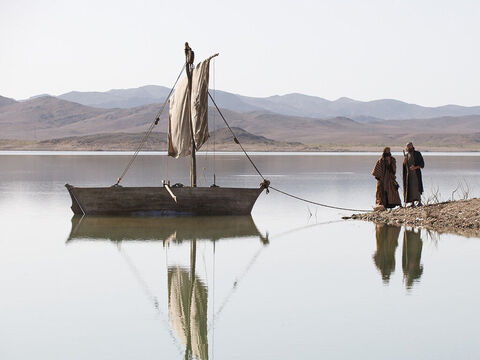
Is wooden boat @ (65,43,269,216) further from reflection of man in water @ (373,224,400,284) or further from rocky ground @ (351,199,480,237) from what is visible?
reflection of man in water @ (373,224,400,284)

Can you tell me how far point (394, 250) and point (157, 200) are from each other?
5726 millimetres

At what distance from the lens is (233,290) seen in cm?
937

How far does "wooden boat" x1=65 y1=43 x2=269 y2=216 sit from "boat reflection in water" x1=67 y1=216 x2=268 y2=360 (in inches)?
8.9

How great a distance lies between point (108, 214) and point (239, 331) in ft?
31.5

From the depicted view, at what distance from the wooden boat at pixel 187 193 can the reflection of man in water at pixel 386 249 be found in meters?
2.95

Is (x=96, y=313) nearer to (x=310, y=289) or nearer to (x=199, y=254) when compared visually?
(x=310, y=289)

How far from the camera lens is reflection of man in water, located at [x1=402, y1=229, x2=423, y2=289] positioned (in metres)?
10.3

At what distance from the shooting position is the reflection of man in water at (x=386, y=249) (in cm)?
1085


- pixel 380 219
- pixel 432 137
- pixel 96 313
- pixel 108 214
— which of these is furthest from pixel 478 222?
pixel 432 137

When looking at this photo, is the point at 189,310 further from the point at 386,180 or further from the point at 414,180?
the point at 414,180

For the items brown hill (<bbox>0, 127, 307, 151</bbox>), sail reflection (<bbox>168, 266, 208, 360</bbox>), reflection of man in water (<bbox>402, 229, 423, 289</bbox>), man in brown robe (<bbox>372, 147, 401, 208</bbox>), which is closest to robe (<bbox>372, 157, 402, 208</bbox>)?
man in brown robe (<bbox>372, 147, 401, 208</bbox>)

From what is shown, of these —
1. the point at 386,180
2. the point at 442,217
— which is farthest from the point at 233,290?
the point at 386,180

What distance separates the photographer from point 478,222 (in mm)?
14484

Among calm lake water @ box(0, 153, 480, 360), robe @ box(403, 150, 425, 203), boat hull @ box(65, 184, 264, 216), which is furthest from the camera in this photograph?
boat hull @ box(65, 184, 264, 216)
